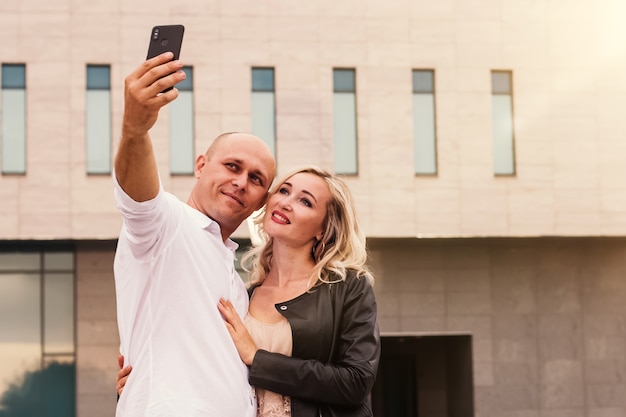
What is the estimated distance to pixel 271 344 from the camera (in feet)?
15.0

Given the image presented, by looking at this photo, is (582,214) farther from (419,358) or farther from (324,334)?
(324,334)

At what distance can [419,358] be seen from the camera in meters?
24.9

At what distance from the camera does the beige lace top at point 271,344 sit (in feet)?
14.7

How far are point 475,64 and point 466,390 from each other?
7824 millimetres

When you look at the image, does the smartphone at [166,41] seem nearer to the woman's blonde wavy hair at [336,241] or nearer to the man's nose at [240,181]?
the man's nose at [240,181]

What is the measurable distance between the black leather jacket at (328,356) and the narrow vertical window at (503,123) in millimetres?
18709

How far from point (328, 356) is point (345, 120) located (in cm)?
1793

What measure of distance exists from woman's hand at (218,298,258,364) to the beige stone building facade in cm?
1703

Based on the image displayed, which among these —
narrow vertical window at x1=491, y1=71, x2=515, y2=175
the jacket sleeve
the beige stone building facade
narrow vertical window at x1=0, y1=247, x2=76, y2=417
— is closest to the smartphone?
the jacket sleeve

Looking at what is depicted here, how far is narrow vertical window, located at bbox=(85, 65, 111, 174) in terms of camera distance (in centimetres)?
2177

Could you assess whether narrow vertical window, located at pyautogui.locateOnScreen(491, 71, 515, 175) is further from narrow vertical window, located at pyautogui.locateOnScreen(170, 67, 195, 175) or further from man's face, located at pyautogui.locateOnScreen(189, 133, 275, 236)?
man's face, located at pyautogui.locateOnScreen(189, 133, 275, 236)

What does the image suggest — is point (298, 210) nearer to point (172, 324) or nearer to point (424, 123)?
point (172, 324)

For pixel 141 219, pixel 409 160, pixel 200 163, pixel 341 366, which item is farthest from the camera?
pixel 409 160

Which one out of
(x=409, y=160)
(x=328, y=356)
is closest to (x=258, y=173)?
(x=328, y=356)
